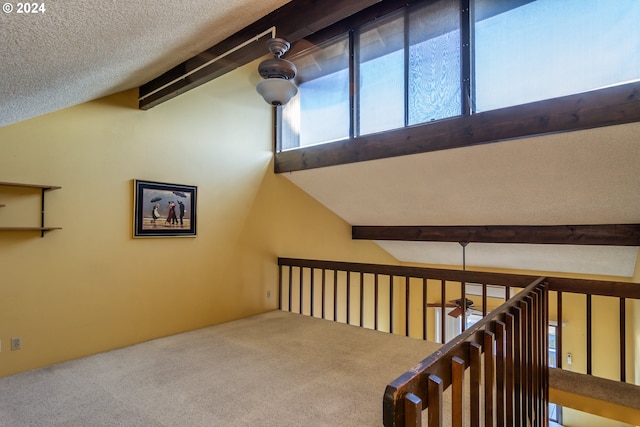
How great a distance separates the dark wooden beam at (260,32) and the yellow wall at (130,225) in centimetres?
79

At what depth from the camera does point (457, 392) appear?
111 centimetres

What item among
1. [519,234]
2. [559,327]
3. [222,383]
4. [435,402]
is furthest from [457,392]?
[519,234]

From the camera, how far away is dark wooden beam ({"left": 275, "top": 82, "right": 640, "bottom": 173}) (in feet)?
9.02

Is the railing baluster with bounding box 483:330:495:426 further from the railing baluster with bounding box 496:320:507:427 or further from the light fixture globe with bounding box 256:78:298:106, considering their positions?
the light fixture globe with bounding box 256:78:298:106

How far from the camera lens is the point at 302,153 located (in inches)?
189

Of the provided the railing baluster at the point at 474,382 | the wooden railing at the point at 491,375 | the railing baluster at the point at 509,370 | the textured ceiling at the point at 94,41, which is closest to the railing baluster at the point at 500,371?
the wooden railing at the point at 491,375

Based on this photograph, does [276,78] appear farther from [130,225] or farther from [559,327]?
[559,327]

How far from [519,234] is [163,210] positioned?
4389 millimetres

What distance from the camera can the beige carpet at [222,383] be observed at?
7.41 feet

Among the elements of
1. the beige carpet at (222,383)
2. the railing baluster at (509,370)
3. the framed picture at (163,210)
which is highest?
the framed picture at (163,210)

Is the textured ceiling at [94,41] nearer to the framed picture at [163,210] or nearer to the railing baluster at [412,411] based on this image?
the framed picture at [163,210]

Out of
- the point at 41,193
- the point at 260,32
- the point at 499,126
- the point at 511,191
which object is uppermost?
the point at 260,32

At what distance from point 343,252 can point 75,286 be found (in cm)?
382

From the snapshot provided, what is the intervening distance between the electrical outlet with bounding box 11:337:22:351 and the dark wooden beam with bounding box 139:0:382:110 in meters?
2.43
